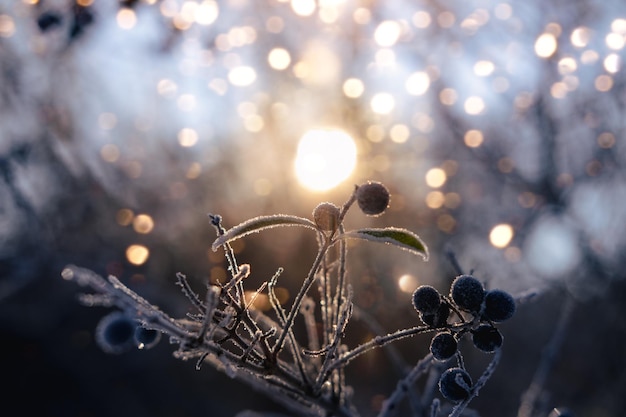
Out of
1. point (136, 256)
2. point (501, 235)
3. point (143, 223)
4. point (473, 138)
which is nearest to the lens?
point (501, 235)

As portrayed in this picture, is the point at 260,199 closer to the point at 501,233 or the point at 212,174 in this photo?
the point at 212,174

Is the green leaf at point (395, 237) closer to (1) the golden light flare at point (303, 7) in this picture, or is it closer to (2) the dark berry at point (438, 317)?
(2) the dark berry at point (438, 317)

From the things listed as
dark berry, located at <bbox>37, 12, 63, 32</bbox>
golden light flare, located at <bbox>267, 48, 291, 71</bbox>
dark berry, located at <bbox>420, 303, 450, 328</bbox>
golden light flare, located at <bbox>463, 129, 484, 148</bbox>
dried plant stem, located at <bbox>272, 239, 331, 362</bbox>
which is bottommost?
golden light flare, located at <bbox>463, 129, 484, 148</bbox>

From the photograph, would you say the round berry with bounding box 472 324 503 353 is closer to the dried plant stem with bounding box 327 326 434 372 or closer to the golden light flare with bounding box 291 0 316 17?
the dried plant stem with bounding box 327 326 434 372

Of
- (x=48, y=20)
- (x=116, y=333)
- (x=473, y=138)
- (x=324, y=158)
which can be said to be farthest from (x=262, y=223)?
(x=473, y=138)

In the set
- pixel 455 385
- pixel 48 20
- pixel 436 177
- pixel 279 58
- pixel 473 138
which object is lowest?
pixel 436 177

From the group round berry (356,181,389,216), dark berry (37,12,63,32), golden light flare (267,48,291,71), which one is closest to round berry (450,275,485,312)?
round berry (356,181,389,216)

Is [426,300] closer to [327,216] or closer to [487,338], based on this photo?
[487,338]
